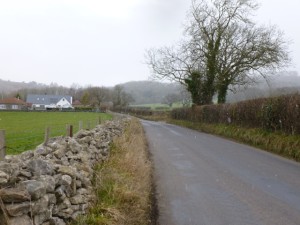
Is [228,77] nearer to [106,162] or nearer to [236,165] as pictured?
[236,165]

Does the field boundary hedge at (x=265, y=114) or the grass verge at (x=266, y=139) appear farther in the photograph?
the field boundary hedge at (x=265, y=114)

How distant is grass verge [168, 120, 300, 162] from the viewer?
1473 centimetres

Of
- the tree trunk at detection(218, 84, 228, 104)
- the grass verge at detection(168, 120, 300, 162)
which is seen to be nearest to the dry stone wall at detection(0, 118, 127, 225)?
the grass verge at detection(168, 120, 300, 162)

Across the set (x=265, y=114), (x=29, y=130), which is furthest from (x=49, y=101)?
(x=265, y=114)

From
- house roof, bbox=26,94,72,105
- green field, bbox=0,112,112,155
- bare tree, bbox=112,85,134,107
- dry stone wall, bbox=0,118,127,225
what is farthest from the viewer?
house roof, bbox=26,94,72,105

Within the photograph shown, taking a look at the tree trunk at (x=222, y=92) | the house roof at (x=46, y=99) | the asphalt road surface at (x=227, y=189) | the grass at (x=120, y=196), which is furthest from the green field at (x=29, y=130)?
the house roof at (x=46, y=99)

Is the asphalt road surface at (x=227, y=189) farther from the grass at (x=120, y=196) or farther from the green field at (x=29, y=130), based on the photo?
the green field at (x=29, y=130)

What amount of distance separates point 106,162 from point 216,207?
11.8 feet

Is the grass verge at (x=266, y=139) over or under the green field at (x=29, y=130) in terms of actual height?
over

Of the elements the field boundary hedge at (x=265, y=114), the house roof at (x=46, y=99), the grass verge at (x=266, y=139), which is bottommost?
the grass verge at (x=266, y=139)

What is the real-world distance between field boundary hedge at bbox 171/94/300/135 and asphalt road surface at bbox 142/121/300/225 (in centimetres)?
263

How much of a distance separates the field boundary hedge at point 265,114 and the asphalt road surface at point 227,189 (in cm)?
263

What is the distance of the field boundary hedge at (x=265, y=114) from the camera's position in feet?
53.9

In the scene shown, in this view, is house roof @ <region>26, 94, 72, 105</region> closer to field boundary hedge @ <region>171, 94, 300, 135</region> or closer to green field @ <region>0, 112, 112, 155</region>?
green field @ <region>0, 112, 112, 155</region>
